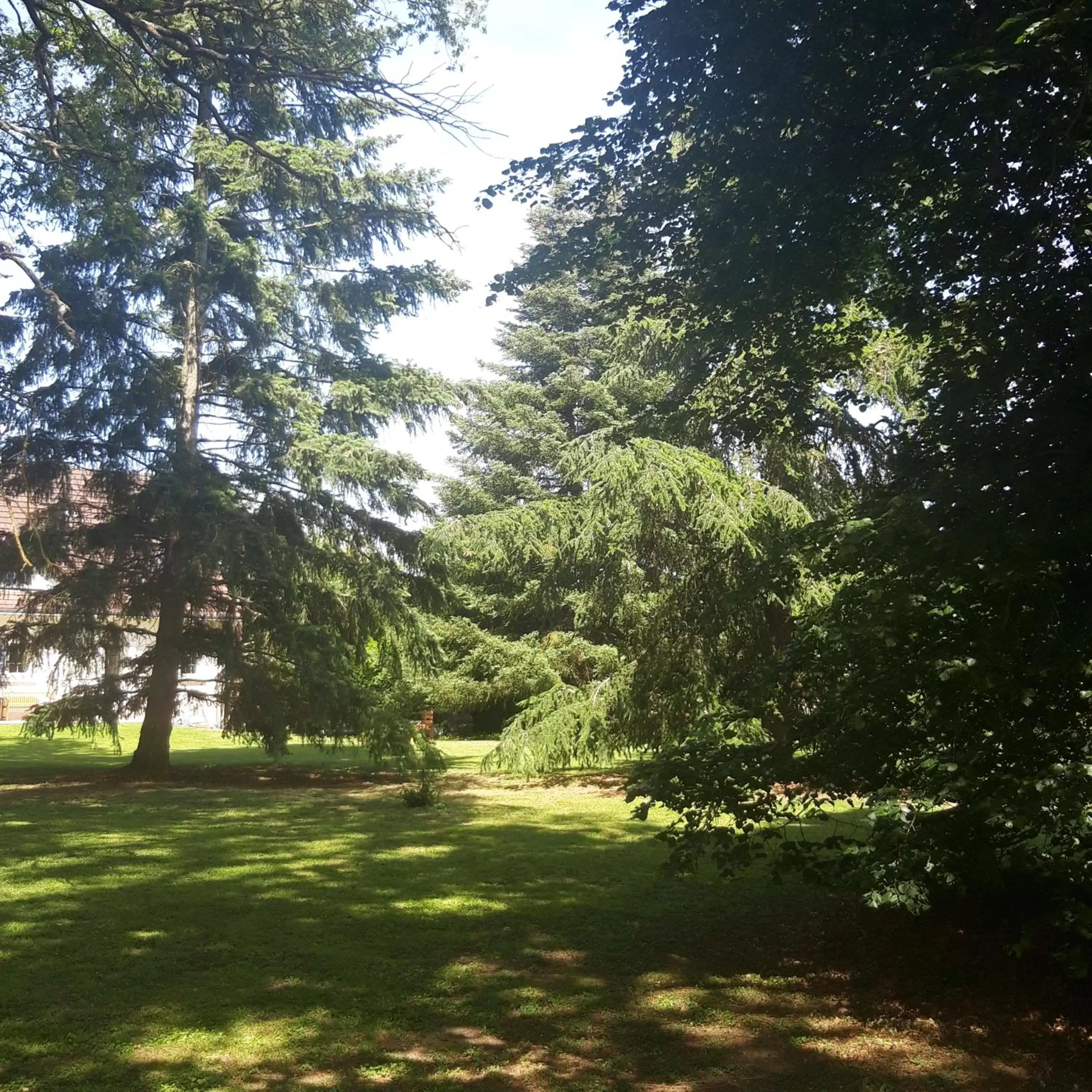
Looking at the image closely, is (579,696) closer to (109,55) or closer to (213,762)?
(213,762)

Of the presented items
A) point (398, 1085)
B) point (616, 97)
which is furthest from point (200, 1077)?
point (616, 97)

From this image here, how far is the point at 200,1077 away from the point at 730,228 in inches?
189

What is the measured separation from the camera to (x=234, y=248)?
15898 mm

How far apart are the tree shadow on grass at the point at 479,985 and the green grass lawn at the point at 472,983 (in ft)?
0.06

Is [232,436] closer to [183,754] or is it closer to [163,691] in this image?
[163,691]

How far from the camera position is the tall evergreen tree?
15.2 metres

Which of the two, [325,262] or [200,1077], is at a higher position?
[325,262]

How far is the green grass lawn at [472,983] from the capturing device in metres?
4.32

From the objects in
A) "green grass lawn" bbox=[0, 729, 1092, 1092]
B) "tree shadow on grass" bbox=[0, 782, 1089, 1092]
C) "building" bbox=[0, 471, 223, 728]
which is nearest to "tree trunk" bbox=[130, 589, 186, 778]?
"building" bbox=[0, 471, 223, 728]

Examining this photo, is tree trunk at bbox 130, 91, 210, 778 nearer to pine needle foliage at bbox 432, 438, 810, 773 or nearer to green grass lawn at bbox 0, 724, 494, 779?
green grass lawn at bbox 0, 724, 494, 779

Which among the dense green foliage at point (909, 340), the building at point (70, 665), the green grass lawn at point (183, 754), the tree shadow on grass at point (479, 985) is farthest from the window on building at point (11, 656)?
the dense green foliage at point (909, 340)

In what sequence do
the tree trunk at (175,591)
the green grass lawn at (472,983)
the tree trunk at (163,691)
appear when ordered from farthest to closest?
the tree trunk at (163,691) → the tree trunk at (175,591) → the green grass lawn at (472,983)

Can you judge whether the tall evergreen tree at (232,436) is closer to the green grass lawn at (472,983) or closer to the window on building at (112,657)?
the window on building at (112,657)

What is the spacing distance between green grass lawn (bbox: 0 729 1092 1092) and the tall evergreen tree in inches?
248
